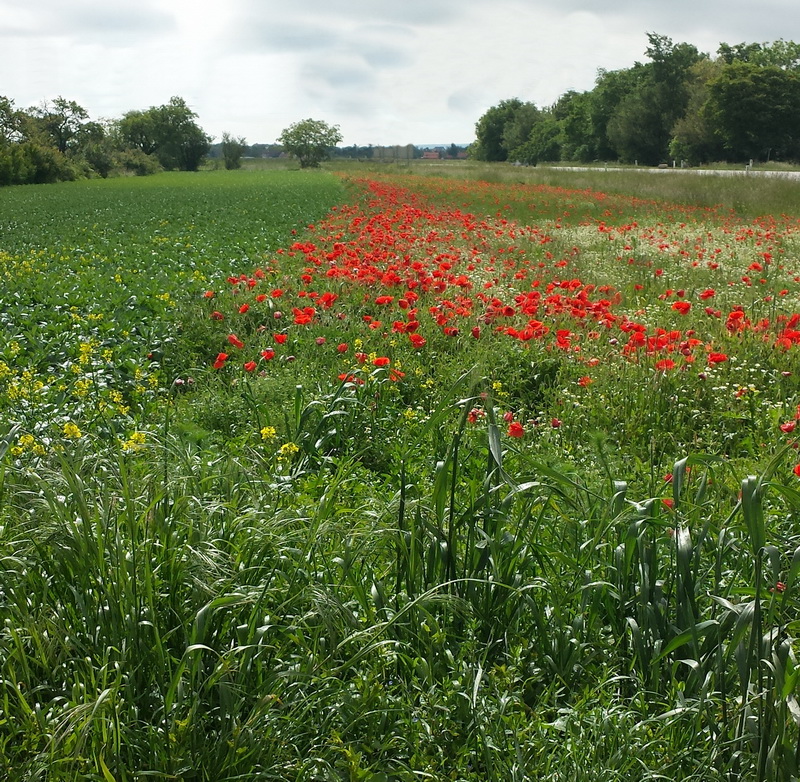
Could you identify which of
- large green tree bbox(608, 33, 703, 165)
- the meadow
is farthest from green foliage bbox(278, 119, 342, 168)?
the meadow

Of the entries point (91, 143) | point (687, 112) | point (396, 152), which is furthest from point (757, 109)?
point (396, 152)

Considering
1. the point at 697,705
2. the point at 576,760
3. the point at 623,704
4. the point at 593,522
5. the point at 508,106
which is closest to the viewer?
the point at 576,760

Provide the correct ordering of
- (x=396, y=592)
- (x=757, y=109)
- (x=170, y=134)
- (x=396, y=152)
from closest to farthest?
(x=396, y=592) → (x=757, y=109) → (x=170, y=134) → (x=396, y=152)

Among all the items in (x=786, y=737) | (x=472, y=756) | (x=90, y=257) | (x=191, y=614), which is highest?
(x=90, y=257)

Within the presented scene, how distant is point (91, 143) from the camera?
71500 millimetres

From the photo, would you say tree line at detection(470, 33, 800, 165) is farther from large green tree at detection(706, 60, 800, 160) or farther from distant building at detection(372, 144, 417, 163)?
distant building at detection(372, 144, 417, 163)

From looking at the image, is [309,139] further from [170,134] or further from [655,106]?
[655,106]

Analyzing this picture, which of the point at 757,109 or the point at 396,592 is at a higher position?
the point at 757,109

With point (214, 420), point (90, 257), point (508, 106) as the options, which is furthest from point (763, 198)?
point (508, 106)

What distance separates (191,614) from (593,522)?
1407mm

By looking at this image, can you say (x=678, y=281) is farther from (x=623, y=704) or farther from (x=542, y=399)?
(x=623, y=704)

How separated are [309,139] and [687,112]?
64.7 meters

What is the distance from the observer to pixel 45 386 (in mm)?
4898

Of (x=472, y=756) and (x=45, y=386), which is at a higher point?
(x=45, y=386)
